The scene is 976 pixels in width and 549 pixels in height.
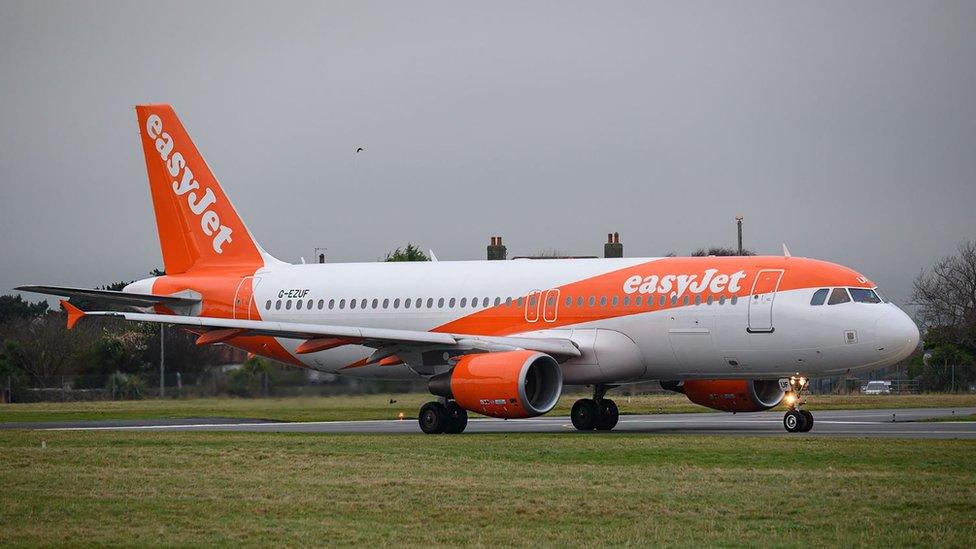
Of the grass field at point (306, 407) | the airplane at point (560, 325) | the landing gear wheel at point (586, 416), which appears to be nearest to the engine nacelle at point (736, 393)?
the airplane at point (560, 325)

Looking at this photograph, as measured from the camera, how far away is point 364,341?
3155cm

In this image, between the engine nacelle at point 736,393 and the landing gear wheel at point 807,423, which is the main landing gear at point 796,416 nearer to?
the landing gear wheel at point 807,423

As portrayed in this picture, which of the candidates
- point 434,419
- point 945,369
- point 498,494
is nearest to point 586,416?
point 434,419

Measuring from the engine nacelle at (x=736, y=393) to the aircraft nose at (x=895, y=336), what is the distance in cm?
472

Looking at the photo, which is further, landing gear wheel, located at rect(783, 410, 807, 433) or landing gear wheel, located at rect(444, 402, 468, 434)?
landing gear wheel, located at rect(444, 402, 468, 434)

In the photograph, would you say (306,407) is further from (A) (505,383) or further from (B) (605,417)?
(A) (505,383)

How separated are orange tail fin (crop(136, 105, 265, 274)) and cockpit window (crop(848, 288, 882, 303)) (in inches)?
667

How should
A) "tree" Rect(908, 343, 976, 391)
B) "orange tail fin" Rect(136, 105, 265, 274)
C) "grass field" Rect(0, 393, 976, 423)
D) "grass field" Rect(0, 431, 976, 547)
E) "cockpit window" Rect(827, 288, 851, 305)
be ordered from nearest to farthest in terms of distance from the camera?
"grass field" Rect(0, 431, 976, 547), "cockpit window" Rect(827, 288, 851, 305), "grass field" Rect(0, 393, 976, 423), "orange tail fin" Rect(136, 105, 265, 274), "tree" Rect(908, 343, 976, 391)

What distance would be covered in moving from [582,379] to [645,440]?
4.88 meters

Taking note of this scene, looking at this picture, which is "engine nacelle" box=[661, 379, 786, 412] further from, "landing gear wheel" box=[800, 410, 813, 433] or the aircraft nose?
the aircraft nose

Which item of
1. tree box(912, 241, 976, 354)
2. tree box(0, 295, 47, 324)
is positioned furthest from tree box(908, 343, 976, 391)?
tree box(0, 295, 47, 324)

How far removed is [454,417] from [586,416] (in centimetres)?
364

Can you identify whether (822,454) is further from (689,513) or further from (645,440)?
(689,513)

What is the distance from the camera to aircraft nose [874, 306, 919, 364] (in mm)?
28406
